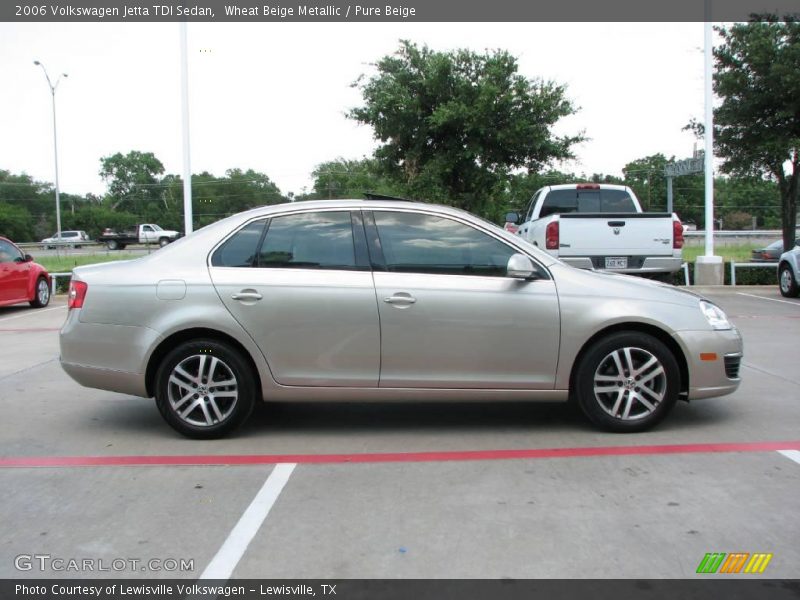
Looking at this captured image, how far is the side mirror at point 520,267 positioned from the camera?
5.16 meters

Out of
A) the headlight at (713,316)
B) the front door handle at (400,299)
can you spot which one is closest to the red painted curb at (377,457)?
the headlight at (713,316)

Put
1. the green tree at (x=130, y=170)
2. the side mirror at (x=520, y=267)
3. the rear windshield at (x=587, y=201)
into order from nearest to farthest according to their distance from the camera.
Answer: the side mirror at (x=520, y=267)
the rear windshield at (x=587, y=201)
the green tree at (x=130, y=170)

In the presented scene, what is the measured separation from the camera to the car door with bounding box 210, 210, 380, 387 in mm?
5238

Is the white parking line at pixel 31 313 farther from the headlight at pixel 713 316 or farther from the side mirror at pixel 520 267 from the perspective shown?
the headlight at pixel 713 316

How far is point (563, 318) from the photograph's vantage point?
524 centimetres

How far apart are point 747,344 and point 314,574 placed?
7.57m

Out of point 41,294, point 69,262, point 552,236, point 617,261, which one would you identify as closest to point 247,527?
point 552,236

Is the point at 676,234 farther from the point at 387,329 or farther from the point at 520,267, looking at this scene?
the point at 387,329

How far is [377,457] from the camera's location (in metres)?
5.01

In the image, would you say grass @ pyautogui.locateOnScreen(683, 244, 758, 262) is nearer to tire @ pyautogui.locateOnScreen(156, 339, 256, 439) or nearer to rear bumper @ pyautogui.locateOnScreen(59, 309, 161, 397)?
tire @ pyautogui.locateOnScreen(156, 339, 256, 439)

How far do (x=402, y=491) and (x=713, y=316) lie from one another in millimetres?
2730

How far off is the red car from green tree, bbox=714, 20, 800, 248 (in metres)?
16.3

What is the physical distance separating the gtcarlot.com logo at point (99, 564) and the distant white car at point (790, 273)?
45.9 feet

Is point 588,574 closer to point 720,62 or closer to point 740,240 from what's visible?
point 720,62
